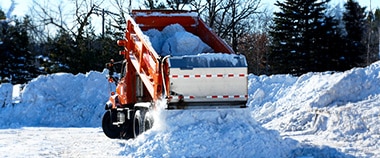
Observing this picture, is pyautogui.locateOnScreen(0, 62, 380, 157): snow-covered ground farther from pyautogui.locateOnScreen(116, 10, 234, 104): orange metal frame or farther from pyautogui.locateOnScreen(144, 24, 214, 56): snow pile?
pyautogui.locateOnScreen(144, 24, 214, 56): snow pile

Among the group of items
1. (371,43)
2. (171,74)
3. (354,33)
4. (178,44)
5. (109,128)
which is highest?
(354,33)

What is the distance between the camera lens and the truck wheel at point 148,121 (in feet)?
42.6

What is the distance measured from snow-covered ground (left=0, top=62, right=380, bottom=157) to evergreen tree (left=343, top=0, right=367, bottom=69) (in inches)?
993

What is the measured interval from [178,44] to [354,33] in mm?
38608

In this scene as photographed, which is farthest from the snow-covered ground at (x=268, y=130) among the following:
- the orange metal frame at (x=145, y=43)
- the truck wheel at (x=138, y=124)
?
the orange metal frame at (x=145, y=43)

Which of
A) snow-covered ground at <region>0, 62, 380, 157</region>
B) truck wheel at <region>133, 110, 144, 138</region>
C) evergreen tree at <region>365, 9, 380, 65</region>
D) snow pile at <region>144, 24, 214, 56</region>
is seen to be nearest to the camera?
snow-covered ground at <region>0, 62, 380, 157</region>

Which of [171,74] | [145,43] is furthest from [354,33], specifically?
[171,74]

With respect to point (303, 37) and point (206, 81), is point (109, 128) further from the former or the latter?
point (303, 37)

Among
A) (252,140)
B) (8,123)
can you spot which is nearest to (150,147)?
(252,140)

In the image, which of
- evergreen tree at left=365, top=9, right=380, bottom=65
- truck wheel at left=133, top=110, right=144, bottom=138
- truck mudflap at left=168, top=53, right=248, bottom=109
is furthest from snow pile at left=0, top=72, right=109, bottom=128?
evergreen tree at left=365, top=9, right=380, bottom=65

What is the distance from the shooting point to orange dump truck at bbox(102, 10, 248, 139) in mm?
11820

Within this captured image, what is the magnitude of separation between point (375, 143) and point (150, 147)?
473 cm

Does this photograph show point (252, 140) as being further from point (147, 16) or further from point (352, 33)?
point (352, 33)

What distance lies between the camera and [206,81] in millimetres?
11883
